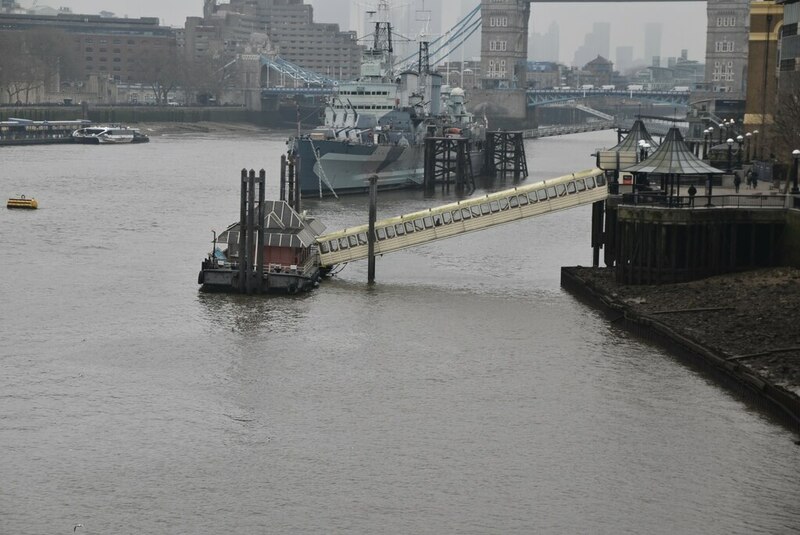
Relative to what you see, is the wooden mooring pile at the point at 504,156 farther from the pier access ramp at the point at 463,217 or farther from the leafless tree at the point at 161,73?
the leafless tree at the point at 161,73

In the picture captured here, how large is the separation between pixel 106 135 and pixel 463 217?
86614 mm

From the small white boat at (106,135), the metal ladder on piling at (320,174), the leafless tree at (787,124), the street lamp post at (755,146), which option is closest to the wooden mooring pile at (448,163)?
the metal ladder on piling at (320,174)

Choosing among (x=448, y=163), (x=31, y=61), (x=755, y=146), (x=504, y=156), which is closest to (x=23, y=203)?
(x=448, y=163)

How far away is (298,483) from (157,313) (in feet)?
42.6

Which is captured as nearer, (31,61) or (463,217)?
(463,217)

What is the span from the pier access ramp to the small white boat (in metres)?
84.6

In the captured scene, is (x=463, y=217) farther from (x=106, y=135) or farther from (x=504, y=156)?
(x=106, y=135)

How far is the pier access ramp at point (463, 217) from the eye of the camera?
38.5 m

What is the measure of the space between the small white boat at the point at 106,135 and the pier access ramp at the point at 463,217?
8455 cm

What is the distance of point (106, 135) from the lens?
12106 centimetres

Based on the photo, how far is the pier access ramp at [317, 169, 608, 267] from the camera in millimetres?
38500

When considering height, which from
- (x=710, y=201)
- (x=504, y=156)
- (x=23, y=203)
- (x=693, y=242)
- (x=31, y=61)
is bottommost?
(x=23, y=203)

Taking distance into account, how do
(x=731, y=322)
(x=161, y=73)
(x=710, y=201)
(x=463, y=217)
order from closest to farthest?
(x=731, y=322) → (x=710, y=201) → (x=463, y=217) → (x=161, y=73)

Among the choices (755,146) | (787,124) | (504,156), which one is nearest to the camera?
(787,124)
